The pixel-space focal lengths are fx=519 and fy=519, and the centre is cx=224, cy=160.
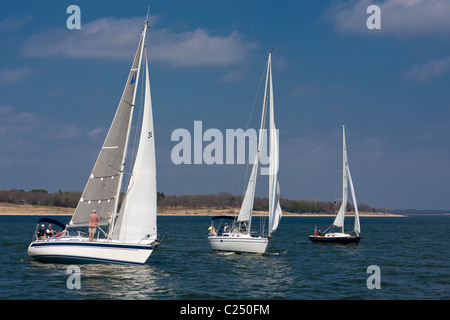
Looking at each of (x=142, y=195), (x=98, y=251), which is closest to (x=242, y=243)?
(x=142, y=195)

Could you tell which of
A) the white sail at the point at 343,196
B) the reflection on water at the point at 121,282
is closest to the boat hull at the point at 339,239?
the white sail at the point at 343,196

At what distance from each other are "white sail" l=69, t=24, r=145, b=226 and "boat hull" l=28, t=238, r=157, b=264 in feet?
6.76

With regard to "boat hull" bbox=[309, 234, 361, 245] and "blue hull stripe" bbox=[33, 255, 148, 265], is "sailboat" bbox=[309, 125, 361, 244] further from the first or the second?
"blue hull stripe" bbox=[33, 255, 148, 265]

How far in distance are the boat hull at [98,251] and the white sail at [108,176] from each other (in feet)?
6.76

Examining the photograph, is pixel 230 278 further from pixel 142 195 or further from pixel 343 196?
pixel 343 196

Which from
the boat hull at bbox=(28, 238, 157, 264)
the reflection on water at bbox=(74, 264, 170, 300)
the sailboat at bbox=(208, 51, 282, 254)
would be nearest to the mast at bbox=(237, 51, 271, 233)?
the sailboat at bbox=(208, 51, 282, 254)

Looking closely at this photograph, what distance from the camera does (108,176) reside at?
113 ft

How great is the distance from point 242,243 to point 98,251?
1400 cm

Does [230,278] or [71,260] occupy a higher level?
[71,260]

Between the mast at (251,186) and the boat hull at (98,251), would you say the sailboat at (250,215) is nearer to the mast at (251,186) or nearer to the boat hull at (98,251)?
the mast at (251,186)

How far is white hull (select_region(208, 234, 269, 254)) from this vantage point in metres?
41.9
